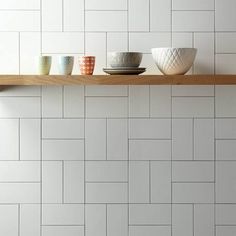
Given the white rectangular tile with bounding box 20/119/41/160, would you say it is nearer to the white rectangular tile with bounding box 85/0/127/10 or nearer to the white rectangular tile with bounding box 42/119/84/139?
the white rectangular tile with bounding box 42/119/84/139

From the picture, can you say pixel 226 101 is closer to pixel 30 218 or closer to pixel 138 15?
pixel 138 15

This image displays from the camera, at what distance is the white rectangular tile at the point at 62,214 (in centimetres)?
193

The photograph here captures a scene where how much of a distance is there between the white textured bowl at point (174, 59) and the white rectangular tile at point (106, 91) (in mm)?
190

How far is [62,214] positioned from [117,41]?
0.64 meters

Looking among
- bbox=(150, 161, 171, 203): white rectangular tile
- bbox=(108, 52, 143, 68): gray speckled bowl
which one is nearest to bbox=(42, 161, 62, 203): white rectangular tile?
bbox=(150, 161, 171, 203): white rectangular tile

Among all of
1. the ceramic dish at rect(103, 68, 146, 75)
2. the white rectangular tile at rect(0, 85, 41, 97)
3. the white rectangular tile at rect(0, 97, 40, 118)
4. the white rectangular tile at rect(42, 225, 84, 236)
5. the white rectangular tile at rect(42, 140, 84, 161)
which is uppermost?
the ceramic dish at rect(103, 68, 146, 75)

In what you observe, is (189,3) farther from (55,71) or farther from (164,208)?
(164,208)

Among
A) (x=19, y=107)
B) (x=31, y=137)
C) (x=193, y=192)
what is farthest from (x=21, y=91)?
(x=193, y=192)

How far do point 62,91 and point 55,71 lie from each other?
75 millimetres

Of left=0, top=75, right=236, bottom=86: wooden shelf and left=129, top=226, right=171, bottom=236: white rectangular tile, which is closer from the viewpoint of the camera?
left=0, top=75, right=236, bottom=86: wooden shelf

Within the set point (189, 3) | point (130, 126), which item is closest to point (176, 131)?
point (130, 126)

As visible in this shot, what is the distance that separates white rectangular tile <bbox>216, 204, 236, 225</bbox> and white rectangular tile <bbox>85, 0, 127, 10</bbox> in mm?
786

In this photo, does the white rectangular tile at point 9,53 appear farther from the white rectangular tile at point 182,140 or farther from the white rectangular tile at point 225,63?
the white rectangular tile at point 225,63

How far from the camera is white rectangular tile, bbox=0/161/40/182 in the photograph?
1.92 metres
